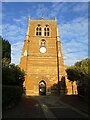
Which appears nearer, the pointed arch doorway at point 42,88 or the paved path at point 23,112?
the paved path at point 23,112

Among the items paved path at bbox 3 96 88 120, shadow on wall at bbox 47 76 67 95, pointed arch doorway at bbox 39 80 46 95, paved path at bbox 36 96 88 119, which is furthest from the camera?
pointed arch doorway at bbox 39 80 46 95

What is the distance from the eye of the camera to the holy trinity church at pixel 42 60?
53.2 m

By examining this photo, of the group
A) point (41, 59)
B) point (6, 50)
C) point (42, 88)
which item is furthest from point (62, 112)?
point (42, 88)

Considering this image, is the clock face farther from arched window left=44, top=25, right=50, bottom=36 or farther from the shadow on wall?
the shadow on wall

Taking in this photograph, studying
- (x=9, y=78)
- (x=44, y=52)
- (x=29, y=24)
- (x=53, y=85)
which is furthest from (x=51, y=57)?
(x=9, y=78)

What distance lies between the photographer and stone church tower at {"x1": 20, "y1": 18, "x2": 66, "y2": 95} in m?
53.2

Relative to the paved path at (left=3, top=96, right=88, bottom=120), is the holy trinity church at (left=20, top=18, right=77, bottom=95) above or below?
above

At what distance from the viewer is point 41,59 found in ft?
182

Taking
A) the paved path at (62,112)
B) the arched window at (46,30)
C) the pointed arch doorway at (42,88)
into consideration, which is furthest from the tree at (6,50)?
the arched window at (46,30)

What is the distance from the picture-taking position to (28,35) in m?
58.3

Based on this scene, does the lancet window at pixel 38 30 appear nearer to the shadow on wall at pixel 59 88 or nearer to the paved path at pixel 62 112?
the shadow on wall at pixel 59 88

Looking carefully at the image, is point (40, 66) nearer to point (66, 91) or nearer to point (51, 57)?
point (51, 57)

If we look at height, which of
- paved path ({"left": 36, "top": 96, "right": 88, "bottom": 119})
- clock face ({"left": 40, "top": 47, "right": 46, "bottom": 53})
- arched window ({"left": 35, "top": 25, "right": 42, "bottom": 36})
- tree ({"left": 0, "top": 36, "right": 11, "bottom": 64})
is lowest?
paved path ({"left": 36, "top": 96, "right": 88, "bottom": 119})

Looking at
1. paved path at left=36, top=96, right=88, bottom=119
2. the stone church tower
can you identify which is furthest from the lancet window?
paved path at left=36, top=96, right=88, bottom=119
